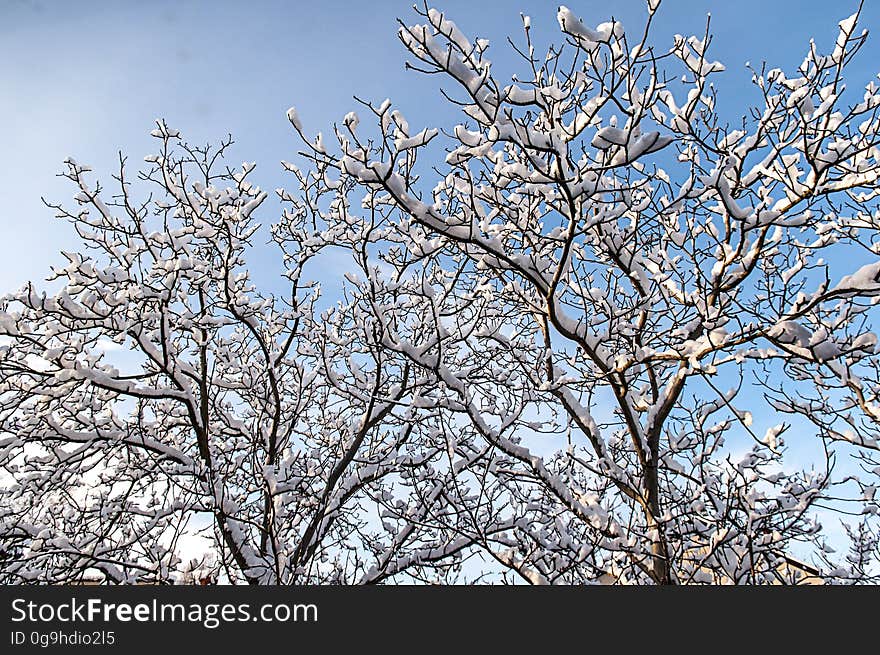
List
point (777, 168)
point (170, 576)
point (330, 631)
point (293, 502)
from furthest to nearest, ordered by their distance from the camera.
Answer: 1. point (293, 502)
2. point (170, 576)
3. point (777, 168)
4. point (330, 631)

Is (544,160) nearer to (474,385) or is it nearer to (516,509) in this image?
(474,385)

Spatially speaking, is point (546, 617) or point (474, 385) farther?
point (474, 385)

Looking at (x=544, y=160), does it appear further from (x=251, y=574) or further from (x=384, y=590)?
(x=251, y=574)

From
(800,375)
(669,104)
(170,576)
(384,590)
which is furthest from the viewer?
(170,576)

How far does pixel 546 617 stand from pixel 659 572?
123cm

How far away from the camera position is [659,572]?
4469 millimetres

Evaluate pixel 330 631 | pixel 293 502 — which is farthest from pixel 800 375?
pixel 293 502

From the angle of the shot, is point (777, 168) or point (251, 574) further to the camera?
point (251, 574)

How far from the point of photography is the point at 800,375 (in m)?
5.12

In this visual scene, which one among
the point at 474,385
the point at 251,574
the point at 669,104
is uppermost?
the point at 669,104

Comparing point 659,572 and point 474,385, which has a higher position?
point 474,385

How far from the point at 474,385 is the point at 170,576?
10.6ft

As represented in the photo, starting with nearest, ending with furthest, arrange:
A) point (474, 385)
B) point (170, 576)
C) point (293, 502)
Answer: point (170, 576), point (293, 502), point (474, 385)

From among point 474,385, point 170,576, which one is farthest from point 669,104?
point 170,576
